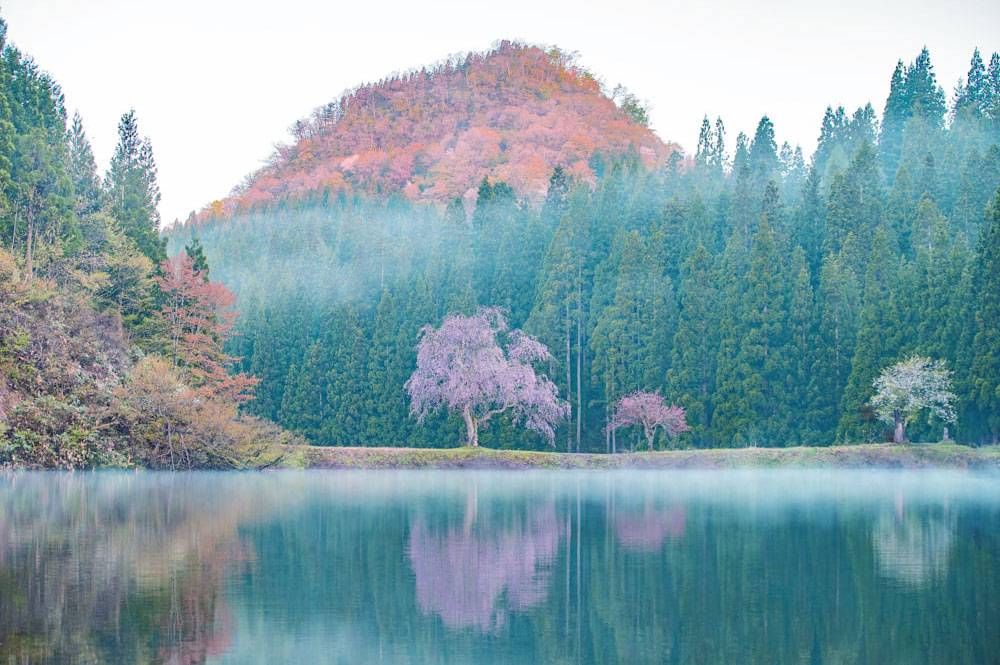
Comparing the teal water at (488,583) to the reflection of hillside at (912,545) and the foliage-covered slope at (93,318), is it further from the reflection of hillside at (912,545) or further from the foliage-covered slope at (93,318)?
the foliage-covered slope at (93,318)

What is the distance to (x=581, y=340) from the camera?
2163 inches

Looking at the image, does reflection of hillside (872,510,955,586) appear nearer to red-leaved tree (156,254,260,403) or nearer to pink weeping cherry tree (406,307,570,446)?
pink weeping cherry tree (406,307,570,446)

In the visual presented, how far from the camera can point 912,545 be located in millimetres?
15336

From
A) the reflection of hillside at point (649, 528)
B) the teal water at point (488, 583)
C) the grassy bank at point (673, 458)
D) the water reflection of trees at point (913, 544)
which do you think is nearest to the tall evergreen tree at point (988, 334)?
the grassy bank at point (673, 458)

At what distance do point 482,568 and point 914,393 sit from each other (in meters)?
34.4

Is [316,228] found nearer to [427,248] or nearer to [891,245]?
[427,248]

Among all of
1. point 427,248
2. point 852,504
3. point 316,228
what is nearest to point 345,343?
point 427,248

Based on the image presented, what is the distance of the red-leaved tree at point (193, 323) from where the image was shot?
40.8 m

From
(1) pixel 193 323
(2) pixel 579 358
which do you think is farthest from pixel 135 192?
(2) pixel 579 358

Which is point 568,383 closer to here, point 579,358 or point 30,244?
point 579,358

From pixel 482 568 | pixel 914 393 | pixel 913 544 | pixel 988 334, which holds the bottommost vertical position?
pixel 913 544

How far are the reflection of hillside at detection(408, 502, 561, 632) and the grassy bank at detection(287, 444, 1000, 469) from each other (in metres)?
23.6

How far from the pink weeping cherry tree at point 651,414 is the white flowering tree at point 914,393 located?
920 centimetres

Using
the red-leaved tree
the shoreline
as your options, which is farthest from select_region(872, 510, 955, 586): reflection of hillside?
the red-leaved tree
